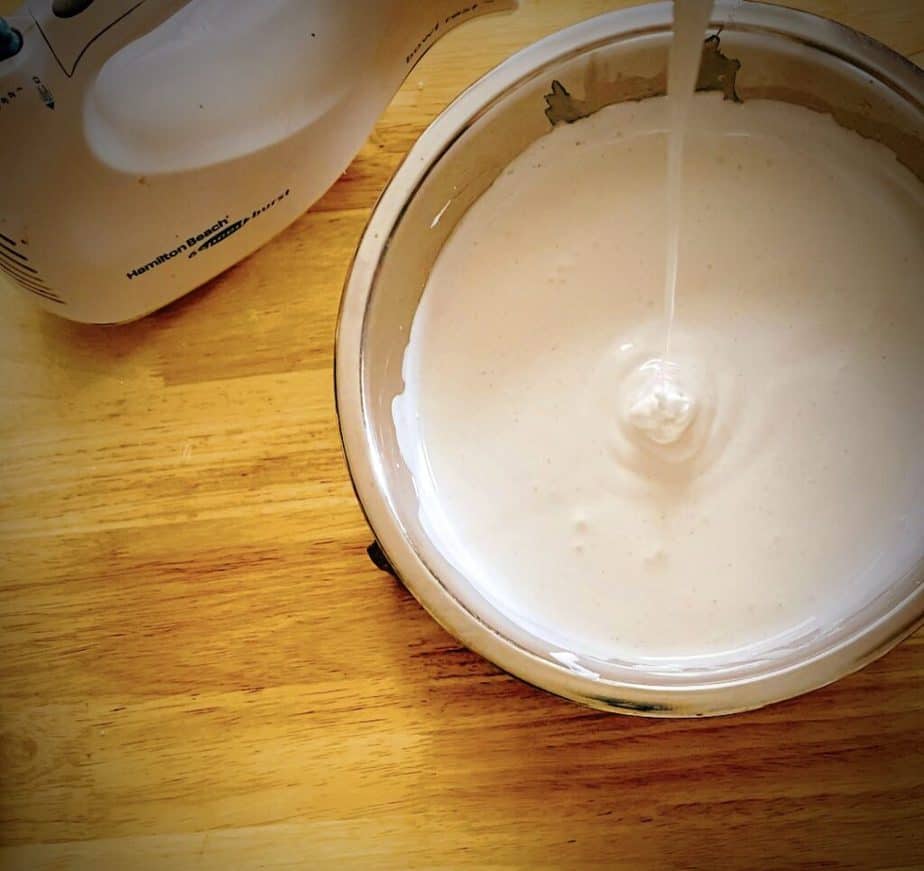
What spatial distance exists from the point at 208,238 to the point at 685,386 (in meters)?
0.36

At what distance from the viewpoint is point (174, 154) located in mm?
665

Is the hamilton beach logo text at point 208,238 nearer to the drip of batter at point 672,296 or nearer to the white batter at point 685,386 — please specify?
the white batter at point 685,386

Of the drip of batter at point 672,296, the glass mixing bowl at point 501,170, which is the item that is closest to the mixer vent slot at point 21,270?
the glass mixing bowl at point 501,170

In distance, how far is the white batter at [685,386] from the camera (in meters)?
0.68

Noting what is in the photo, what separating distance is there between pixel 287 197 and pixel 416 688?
372mm

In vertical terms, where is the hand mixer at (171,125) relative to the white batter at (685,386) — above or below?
above

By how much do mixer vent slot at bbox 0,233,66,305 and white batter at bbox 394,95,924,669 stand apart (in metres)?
0.26

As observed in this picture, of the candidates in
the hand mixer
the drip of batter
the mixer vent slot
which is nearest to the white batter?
the drip of batter

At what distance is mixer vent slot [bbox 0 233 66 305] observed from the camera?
0.68m

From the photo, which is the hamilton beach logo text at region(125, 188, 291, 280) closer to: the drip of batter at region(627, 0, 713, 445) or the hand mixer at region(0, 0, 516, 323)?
the hand mixer at region(0, 0, 516, 323)

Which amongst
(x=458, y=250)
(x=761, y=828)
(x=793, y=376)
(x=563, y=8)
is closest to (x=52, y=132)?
(x=458, y=250)

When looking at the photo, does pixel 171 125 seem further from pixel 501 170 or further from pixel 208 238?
pixel 501 170

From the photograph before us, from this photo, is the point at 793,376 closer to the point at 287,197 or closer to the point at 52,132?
the point at 287,197

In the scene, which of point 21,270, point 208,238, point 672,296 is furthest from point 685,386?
point 21,270
